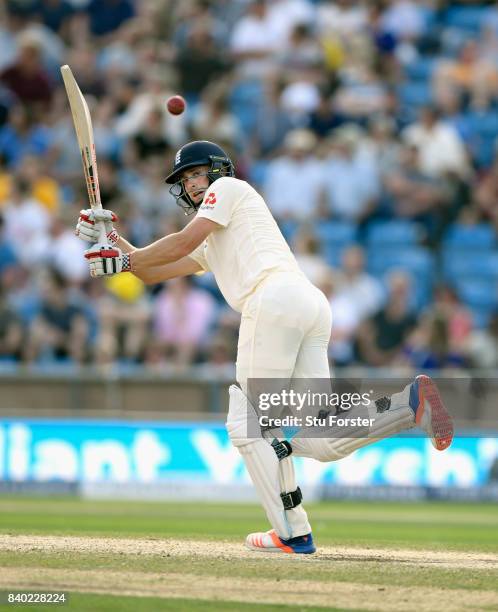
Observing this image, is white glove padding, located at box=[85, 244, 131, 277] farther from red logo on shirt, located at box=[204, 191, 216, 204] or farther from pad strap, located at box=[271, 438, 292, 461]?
pad strap, located at box=[271, 438, 292, 461]

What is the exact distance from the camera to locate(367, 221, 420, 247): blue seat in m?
16.2

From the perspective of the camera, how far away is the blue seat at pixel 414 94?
17625 mm

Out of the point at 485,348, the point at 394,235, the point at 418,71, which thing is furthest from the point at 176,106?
the point at 418,71

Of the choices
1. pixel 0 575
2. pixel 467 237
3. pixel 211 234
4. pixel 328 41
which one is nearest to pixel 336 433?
pixel 211 234

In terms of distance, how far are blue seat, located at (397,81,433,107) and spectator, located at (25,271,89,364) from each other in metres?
5.45

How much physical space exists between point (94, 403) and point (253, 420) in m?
7.20

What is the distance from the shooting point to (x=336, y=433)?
24.0 feet

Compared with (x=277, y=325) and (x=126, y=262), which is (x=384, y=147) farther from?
(x=277, y=325)

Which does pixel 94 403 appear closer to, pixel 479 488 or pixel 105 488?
pixel 105 488

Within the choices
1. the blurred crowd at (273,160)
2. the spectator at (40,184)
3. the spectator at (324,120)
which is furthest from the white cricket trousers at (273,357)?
the spectator at (324,120)

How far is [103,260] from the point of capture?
24.1 feet

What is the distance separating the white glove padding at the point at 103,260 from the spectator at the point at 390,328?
7.63 m

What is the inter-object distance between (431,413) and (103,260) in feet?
6.22

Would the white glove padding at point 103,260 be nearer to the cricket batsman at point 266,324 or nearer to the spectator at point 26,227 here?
the cricket batsman at point 266,324
